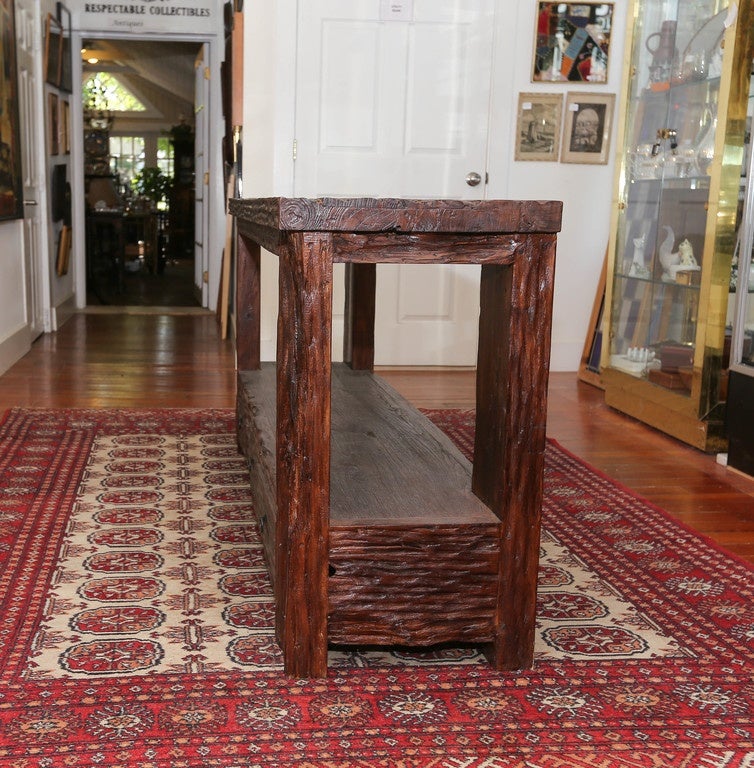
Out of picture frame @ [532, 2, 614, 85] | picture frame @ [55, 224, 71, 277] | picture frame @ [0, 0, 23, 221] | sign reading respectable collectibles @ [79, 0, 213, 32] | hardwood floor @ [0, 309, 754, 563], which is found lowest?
hardwood floor @ [0, 309, 754, 563]

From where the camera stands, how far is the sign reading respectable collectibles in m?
7.79

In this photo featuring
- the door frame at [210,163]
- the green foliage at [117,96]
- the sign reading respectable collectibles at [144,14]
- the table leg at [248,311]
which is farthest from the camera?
the green foliage at [117,96]

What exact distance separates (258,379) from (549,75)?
300cm

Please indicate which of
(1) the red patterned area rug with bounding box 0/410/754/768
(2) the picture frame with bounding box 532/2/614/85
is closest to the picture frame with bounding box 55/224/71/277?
(2) the picture frame with bounding box 532/2/614/85

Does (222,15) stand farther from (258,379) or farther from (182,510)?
(182,510)

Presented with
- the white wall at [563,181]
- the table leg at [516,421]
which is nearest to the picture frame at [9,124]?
the white wall at [563,181]

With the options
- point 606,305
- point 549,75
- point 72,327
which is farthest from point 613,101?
point 72,327

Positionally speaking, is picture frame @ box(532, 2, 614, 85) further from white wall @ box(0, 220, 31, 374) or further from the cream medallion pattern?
the cream medallion pattern

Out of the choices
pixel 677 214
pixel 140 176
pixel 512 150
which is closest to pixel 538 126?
pixel 512 150

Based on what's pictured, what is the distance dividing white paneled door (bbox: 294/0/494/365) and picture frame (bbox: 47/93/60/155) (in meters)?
2.58

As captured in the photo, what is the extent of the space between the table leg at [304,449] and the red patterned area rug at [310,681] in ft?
0.35

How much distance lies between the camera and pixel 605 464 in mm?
3885

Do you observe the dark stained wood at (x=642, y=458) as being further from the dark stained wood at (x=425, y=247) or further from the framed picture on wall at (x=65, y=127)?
the framed picture on wall at (x=65, y=127)

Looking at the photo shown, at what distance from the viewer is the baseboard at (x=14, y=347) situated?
5.49m
